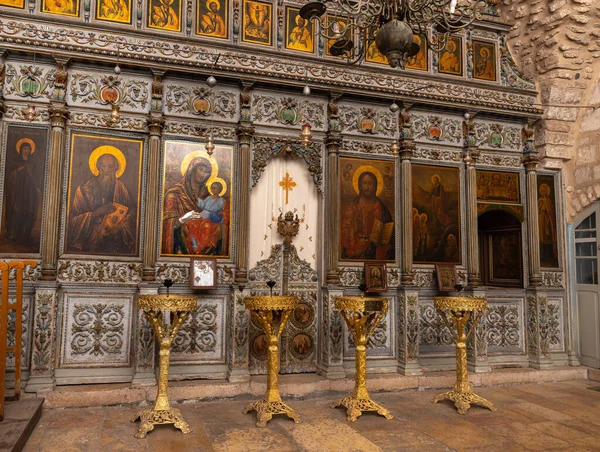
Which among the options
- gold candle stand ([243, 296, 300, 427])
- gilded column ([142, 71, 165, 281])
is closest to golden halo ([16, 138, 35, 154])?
gilded column ([142, 71, 165, 281])

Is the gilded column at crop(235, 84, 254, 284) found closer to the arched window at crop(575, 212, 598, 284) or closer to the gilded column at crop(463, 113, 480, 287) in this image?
the gilded column at crop(463, 113, 480, 287)

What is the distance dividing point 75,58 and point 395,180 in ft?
14.3

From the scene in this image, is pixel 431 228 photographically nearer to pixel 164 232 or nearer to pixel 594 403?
pixel 594 403

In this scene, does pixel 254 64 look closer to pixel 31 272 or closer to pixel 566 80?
pixel 31 272

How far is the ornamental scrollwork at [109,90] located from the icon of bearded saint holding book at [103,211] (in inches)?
23.6

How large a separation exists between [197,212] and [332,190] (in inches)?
70.8

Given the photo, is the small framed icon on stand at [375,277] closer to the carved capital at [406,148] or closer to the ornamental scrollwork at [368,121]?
the carved capital at [406,148]

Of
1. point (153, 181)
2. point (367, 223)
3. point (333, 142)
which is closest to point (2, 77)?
point (153, 181)

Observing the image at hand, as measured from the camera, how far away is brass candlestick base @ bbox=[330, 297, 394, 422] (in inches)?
202

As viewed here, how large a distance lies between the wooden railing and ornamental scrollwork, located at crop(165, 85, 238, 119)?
2.53m

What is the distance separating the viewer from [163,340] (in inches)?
192

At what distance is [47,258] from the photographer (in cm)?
542

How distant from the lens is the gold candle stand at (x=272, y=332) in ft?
16.3

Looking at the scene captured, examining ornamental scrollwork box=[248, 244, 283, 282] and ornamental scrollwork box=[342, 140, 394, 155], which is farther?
ornamental scrollwork box=[342, 140, 394, 155]
